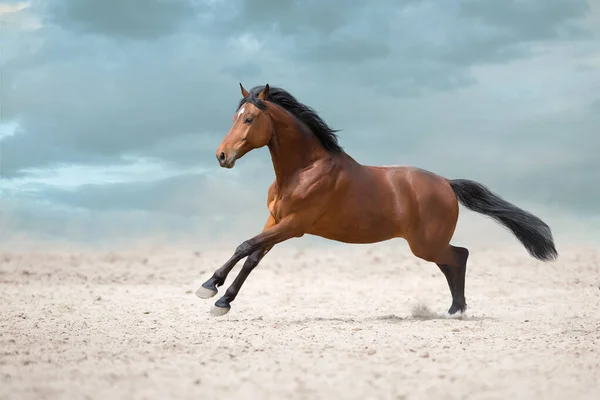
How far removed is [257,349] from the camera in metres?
6.45

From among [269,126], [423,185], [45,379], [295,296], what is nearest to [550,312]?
[423,185]

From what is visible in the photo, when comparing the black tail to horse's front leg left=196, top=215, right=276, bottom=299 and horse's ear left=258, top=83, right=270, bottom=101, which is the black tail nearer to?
horse's ear left=258, top=83, right=270, bottom=101

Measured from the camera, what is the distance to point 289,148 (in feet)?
25.8

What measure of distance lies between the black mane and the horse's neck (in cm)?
12

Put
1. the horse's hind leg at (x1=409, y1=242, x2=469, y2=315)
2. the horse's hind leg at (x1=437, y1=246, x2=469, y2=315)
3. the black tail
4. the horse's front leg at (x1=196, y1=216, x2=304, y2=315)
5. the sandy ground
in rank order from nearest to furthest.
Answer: the sandy ground, the horse's front leg at (x1=196, y1=216, x2=304, y2=315), the horse's hind leg at (x1=409, y1=242, x2=469, y2=315), the horse's hind leg at (x1=437, y1=246, x2=469, y2=315), the black tail

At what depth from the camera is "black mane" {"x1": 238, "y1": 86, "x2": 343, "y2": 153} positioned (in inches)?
313

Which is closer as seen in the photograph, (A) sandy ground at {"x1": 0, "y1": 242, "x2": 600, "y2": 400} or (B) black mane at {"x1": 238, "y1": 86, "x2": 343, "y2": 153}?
(A) sandy ground at {"x1": 0, "y1": 242, "x2": 600, "y2": 400}

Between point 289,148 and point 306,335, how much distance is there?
1.94 meters

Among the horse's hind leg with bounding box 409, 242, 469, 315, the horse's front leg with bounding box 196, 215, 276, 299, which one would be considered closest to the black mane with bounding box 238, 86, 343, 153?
the horse's front leg with bounding box 196, 215, 276, 299

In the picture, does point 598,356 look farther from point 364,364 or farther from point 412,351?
point 364,364

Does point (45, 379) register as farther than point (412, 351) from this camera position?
No

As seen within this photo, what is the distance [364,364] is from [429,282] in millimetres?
7532

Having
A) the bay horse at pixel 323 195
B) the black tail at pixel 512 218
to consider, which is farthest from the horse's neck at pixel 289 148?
the black tail at pixel 512 218

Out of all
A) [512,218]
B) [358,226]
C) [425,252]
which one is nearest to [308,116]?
[358,226]
